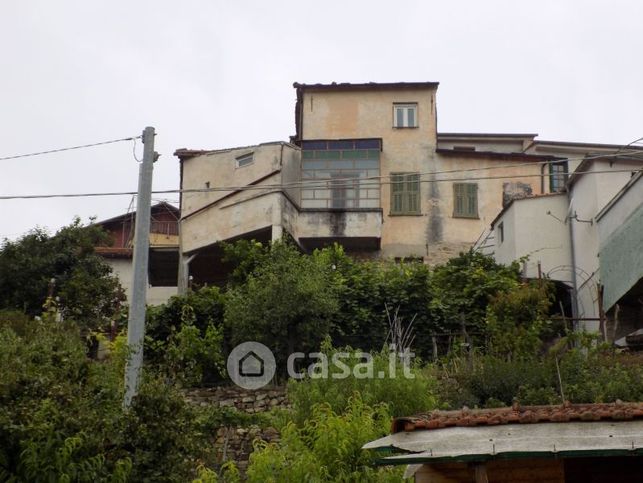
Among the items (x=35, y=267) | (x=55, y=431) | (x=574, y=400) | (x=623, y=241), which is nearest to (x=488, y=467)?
(x=55, y=431)

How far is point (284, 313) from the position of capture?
2239cm

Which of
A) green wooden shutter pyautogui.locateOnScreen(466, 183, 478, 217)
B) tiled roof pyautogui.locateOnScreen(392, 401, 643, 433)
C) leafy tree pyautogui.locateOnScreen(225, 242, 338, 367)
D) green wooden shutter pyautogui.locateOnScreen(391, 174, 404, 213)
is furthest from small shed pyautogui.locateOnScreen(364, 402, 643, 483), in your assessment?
green wooden shutter pyautogui.locateOnScreen(466, 183, 478, 217)

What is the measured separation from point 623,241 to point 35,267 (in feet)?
52.1

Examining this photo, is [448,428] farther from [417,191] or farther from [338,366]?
[417,191]

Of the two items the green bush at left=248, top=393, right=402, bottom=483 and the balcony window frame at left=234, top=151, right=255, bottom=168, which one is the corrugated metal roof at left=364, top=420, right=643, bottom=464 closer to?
the green bush at left=248, top=393, right=402, bottom=483

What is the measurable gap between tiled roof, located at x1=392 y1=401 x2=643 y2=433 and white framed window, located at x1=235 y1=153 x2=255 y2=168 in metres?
23.1

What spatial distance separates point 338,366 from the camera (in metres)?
17.2

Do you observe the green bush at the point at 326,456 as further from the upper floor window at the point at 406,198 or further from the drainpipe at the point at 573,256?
the upper floor window at the point at 406,198

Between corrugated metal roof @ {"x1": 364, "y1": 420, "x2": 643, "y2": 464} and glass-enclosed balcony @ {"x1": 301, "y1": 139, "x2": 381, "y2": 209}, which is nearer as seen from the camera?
corrugated metal roof @ {"x1": 364, "y1": 420, "x2": 643, "y2": 464}

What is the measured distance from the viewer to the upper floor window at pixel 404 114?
3597 centimetres

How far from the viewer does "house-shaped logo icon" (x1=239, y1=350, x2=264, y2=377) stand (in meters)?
22.7

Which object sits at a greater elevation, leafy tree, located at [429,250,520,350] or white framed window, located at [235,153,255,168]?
white framed window, located at [235,153,255,168]

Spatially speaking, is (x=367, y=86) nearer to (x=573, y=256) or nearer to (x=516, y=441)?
(x=573, y=256)

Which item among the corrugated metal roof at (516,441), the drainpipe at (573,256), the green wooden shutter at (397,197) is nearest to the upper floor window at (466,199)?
the green wooden shutter at (397,197)
